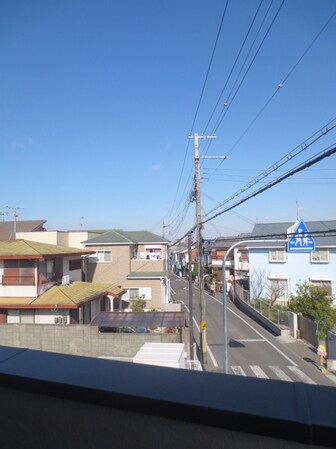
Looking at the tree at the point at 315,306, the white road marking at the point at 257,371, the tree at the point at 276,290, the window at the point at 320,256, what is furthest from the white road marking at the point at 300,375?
the window at the point at 320,256

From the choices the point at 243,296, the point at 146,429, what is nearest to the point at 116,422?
the point at 146,429

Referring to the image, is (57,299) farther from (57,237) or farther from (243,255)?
(243,255)

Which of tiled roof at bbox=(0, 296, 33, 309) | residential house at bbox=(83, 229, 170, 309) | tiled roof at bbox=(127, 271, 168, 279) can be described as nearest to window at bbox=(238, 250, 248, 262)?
residential house at bbox=(83, 229, 170, 309)

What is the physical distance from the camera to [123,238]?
28453 millimetres

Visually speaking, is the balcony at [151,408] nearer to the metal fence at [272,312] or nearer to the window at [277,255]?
the metal fence at [272,312]

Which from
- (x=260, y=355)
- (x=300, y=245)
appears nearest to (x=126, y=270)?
(x=260, y=355)

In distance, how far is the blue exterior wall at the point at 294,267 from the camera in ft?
97.9

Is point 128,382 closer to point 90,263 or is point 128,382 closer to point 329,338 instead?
point 329,338

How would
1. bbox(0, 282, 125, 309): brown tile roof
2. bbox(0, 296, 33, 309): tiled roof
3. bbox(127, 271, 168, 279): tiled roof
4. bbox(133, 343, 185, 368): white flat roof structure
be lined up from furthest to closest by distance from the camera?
bbox(127, 271, 168, 279): tiled roof, bbox(0, 296, 33, 309): tiled roof, bbox(0, 282, 125, 309): brown tile roof, bbox(133, 343, 185, 368): white flat roof structure

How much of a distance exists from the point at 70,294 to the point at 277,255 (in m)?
20.2

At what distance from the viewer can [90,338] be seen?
14.4 meters

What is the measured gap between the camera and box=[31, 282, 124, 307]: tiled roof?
17.0 metres

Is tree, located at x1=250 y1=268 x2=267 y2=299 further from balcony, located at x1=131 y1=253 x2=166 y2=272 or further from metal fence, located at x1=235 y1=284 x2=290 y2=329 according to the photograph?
balcony, located at x1=131 y1=253 x2=166 y2=272

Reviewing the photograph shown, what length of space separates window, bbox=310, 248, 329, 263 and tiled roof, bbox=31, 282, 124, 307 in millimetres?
17517
